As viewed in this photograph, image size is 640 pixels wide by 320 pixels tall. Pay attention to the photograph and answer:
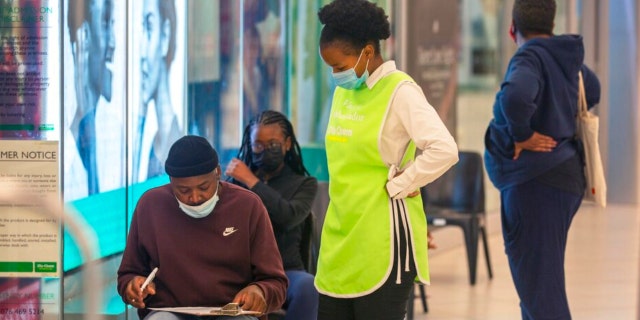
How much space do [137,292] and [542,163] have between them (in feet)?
6.38

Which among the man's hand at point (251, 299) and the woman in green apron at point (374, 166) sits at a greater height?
the woman in green apron at point (374, 166)

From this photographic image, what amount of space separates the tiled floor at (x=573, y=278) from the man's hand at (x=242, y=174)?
6.98 ft

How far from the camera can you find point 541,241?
500 centimetres

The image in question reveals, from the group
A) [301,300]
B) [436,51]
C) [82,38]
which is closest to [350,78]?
[301,300]

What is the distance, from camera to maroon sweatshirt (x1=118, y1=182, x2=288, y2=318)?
397 cm

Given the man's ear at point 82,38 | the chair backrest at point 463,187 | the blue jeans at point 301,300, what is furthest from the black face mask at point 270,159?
the chair backrest at point 463,187

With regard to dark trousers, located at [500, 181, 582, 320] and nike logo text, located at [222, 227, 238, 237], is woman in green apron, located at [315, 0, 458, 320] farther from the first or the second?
dark trousers, located at [500, 181, 582, 320]

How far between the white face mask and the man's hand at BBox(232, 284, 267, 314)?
0.96 ft

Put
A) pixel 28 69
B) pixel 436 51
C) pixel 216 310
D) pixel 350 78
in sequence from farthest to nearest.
A: 1. pixel 436 51
2. pixel 28 69
3. pixel 350 78
4. pixel 216 310

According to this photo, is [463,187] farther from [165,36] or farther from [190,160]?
[190,160]

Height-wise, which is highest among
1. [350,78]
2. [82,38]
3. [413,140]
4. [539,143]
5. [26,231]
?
[82,38]

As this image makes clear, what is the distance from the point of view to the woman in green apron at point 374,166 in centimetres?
386

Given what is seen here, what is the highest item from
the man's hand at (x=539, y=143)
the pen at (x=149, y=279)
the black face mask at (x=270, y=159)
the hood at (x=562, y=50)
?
the hood at (x=562, y=50)

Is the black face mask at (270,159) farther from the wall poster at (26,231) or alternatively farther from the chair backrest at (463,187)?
the chair backrest at (463,187)
